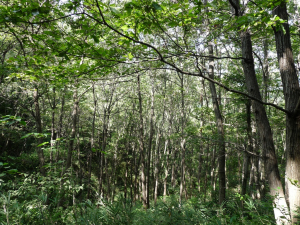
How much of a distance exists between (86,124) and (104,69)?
16.0 m

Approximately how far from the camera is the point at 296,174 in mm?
2918

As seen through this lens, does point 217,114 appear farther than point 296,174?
Yes

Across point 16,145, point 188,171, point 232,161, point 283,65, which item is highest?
point 283,65

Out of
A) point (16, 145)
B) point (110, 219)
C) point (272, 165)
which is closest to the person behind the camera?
point (110, 219)

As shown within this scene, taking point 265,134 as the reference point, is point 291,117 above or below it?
above

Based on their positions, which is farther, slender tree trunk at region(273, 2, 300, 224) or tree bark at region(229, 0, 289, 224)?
tree bark at region(229, 0, 289, 224)

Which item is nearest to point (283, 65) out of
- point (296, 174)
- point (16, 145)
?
point (296, 174)

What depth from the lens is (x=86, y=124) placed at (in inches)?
699

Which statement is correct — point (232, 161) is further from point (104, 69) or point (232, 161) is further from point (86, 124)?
point (104, 69)

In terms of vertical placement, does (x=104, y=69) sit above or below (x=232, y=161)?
above

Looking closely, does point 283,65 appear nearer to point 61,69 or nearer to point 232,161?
point 61,69

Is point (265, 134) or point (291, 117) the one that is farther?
point (265, 134)

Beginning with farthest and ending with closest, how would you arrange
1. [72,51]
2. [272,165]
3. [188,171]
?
[188,171] < [272,165] < [72,51]

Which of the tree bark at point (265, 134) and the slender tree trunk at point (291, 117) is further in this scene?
the tree bark at point (265, 134)
